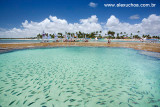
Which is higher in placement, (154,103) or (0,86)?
(0,86)

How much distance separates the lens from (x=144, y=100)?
19.2 ft

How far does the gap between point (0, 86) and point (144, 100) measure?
11339 millimetres

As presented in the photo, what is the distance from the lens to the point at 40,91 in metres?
6.76

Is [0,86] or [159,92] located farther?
[0,86]

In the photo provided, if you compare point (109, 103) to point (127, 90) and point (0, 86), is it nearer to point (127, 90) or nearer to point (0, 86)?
point (127, 90)

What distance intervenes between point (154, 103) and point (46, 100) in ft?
23.4

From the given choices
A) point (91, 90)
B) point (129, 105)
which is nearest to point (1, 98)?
point (91, 90)

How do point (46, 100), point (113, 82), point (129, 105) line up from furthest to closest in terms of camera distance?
point (113, 82) → point (46, 100) → point (129, 105)

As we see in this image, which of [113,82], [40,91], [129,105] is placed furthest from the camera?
[113,82]

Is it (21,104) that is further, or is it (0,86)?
(0,86)

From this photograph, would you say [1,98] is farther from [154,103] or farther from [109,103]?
[154,103]

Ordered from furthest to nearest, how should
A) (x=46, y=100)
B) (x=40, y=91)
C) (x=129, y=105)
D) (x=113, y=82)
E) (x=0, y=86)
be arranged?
1. (x=113, y=82)
2. (x=0, y=86)
3. (x=40, y=91)
4. (x=46, y=100)
5. (x=129, y=105)

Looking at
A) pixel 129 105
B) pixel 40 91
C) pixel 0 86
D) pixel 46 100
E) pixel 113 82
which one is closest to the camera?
pixel 129 105

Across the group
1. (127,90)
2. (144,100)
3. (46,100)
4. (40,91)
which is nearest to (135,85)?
(127,90)
